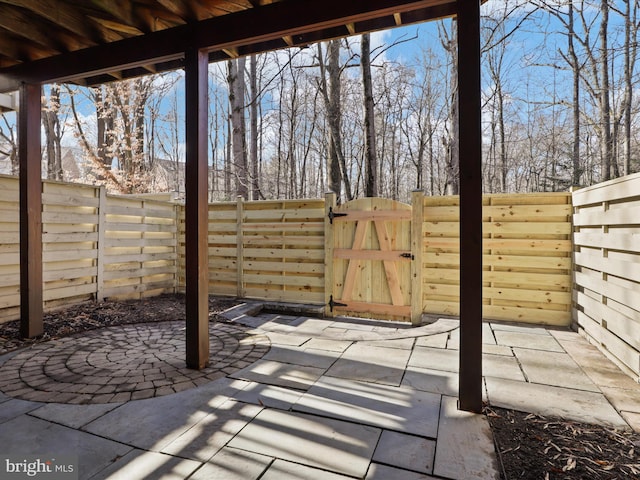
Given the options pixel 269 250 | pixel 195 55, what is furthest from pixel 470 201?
pixel 269 250

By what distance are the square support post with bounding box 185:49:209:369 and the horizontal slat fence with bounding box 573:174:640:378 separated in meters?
3.17

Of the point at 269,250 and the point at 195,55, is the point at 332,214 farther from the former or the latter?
the point at 195,55

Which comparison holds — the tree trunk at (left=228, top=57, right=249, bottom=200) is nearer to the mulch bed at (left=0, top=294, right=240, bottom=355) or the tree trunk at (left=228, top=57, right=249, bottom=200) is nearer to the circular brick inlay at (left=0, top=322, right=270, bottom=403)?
the mulch bed at (left=0, top=294, right=240, bottom=355)

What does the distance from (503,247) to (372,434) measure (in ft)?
10.4

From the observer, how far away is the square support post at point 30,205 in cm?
323

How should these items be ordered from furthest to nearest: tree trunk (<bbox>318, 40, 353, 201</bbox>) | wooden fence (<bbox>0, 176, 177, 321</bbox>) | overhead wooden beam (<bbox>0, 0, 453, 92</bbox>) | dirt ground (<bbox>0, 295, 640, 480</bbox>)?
1. tree trunk (<bbox>318, 40, 353, 201</bbox>)
2. wooden fence (<bbox>0, 176, 177, 321</bbox>)
3. overhead wooden beam (<bbox>0, 0, 453, 92</bbox>)
4. dirt ground (<bbox>0, 295, 640, 480</bbox>)

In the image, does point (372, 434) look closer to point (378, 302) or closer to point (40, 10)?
point (378, 302)

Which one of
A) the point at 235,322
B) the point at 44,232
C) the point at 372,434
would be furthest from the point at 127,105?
the point at 372,434

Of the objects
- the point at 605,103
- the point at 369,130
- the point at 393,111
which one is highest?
the point at 393,111

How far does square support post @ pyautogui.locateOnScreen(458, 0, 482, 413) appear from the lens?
1986 millimetres

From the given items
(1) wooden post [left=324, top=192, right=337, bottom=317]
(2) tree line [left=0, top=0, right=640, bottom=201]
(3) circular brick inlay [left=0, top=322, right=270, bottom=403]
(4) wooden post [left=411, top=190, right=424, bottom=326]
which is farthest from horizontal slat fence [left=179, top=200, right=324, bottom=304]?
(2) tree line [left=0, top=0, right=640, bottom=201]

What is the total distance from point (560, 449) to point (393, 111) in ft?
37.8

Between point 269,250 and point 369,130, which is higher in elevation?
point 369,130

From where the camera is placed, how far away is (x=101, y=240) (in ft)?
15.7
